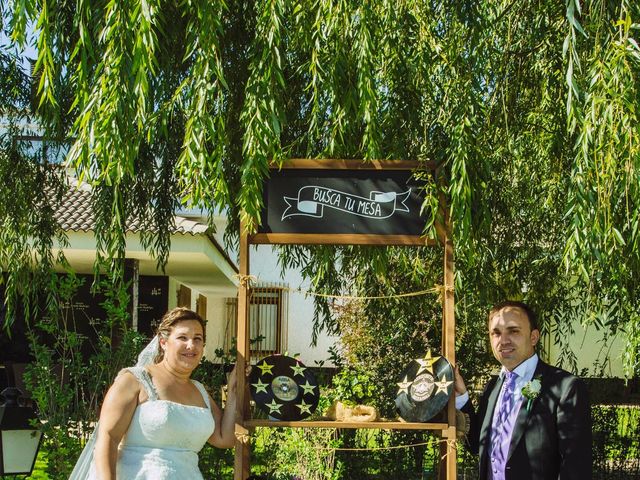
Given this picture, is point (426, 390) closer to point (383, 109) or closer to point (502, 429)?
point (502, 429)

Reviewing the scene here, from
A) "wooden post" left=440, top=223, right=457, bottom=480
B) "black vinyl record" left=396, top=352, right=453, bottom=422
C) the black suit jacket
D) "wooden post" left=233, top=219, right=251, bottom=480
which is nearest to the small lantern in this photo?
"wooden post" left=233, top=219, right=251, bottom=480

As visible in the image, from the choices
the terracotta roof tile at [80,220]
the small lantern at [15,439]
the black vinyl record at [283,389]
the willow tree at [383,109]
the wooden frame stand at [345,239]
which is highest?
the terracotta roof tile at [80,220]

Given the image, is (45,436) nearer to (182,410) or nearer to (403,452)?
(182,410)

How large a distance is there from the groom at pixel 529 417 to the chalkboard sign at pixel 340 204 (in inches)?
25.7

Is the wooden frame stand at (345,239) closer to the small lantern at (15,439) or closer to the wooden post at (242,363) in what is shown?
the wooden post at (242,363)

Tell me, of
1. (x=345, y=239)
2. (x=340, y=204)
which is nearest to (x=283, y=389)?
(x=345, y=239)

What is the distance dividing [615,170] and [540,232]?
330cm

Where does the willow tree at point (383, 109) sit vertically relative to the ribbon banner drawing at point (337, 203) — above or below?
above

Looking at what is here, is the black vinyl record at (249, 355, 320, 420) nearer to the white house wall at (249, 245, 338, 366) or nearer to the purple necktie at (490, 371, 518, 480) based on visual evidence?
the purple necktie at (490, 371, 518, 480)

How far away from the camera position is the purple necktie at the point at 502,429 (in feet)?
12.8

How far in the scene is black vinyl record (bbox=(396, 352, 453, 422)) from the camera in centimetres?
416

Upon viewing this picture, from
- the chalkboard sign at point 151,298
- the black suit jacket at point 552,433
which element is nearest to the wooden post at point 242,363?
the black suit jacket at point 552,433

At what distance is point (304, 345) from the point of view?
2139 cm

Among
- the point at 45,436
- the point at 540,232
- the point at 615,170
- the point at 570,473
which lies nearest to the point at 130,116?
the point at 615,170
